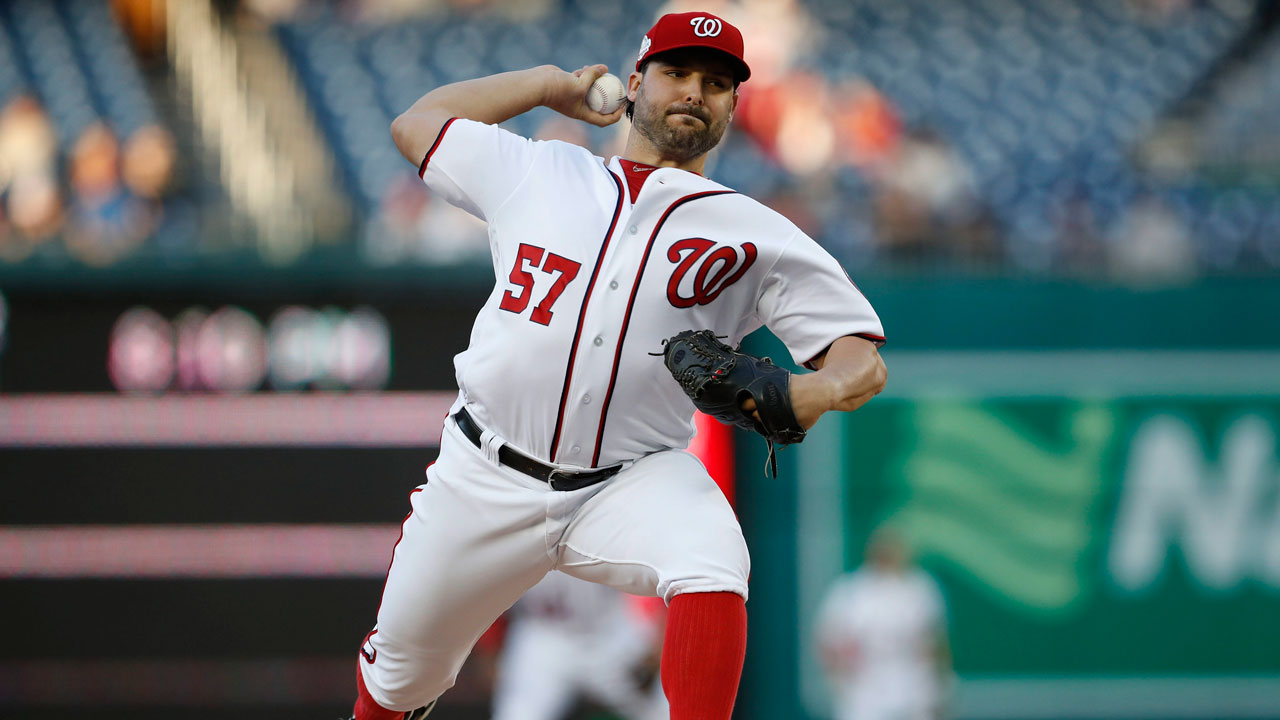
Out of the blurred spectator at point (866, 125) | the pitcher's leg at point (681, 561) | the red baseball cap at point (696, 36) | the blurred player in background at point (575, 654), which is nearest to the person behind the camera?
the pitcher's leg at point (681, 561)

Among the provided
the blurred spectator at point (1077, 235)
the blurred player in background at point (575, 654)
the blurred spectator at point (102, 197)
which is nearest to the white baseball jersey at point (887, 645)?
the blurred player in background at point (575, 654)

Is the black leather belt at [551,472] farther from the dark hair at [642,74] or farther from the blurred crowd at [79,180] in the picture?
the blurred crowd at [79,180]

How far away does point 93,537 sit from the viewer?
7.19 metres

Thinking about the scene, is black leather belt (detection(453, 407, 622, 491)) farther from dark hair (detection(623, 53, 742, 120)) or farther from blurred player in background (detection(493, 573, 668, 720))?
blurred player in background (detection(493, 573, 668, 720))

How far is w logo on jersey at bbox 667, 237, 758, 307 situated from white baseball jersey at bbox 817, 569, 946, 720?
4.98 meters

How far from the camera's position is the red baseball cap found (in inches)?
110

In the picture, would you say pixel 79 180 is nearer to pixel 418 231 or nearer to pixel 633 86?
pixel 418 231

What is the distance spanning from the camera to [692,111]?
2.86 metres

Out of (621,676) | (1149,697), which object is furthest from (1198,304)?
(621,676)

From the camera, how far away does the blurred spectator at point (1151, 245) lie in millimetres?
7582

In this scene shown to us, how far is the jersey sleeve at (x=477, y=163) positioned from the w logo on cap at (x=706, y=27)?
1.42 ft

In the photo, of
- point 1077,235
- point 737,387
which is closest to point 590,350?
point 737,387

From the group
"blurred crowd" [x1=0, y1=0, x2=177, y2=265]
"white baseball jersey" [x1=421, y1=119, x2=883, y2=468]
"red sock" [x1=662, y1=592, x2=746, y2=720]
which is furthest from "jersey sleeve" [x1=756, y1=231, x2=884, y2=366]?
"blurred crowd" [x1=0, y1=0, x2=177, y2=265]

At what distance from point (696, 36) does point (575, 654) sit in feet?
15.6
